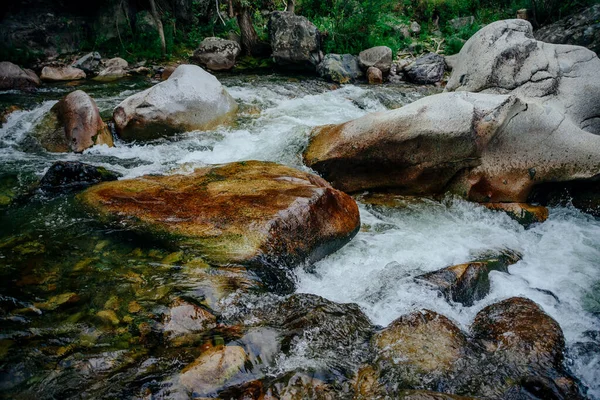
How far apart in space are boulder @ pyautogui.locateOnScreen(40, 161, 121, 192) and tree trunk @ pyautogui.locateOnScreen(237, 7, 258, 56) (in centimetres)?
1099

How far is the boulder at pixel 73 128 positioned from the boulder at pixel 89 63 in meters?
7.05

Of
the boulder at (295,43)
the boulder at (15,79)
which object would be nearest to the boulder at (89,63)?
the boulder at (15,79)

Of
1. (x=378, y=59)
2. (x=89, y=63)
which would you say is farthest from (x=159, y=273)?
(x=89, y=63)

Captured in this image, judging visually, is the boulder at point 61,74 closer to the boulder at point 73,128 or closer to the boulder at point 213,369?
the boulder at point 73,128

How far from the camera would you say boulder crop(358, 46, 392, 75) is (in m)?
13.1

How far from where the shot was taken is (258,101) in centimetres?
961

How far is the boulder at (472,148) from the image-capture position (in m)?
5.25

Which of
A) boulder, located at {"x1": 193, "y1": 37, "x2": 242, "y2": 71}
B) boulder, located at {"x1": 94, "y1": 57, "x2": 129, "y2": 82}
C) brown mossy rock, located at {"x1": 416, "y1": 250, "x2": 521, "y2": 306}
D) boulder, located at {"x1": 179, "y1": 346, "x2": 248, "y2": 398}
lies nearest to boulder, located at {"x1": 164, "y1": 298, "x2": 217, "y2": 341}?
boulder, located at {"x1": 179, "y1": 346, "x2": 248, "y2": 398}

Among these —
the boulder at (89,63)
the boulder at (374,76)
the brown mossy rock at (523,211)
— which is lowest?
the brown mossy rock at (523,211)

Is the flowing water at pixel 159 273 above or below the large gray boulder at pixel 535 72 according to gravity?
below

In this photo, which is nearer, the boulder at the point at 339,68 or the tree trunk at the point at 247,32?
the boulder at the point at 339,68

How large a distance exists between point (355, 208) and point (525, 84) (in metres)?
3.78

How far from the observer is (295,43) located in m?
13.4

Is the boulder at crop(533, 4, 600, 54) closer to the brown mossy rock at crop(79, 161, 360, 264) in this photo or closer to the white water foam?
the white water foam
